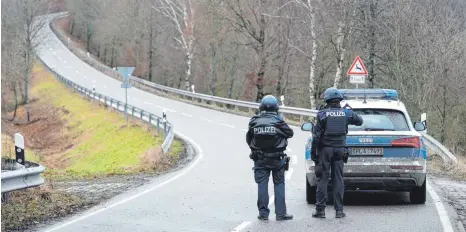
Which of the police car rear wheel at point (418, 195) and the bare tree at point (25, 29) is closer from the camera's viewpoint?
the police car rear wheel at point (418, 195)

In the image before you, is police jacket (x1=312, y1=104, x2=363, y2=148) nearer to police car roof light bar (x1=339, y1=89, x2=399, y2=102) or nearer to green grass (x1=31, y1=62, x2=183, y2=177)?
police car roof light bar (x1=339, y1=89, x2=399, y2=102)

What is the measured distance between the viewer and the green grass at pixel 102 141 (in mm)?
24312

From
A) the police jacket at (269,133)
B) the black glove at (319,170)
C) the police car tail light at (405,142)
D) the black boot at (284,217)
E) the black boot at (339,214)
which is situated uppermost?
the police jacket at (269,133)

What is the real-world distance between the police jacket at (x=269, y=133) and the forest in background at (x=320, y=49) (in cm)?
2327

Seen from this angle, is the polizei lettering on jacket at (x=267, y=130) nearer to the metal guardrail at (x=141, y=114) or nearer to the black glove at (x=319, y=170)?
the black glove at (x=319, y=170)

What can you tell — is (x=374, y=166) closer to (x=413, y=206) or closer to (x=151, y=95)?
(x=413, y=206)

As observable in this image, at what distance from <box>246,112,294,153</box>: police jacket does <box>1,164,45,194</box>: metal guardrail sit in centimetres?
341

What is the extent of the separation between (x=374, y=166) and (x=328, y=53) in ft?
100

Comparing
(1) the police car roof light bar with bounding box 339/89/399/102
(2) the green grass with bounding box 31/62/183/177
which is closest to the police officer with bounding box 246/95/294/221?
(1) the police car roof light bar with bounding box 339/89/399/102

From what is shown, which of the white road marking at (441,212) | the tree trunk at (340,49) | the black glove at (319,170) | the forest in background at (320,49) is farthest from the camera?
the forest in background at (320,49)

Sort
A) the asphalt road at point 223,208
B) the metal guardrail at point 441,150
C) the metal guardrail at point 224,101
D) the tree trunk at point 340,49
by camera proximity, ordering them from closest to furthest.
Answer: the asphalt road at point 223,208 < the metal guardrail at point 441,150 < the metal guardrail at point 224,101 < the tree trunk at point 340,49

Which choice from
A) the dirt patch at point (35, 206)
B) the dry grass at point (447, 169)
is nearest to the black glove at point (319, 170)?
the dirt patch at point (35, 206)

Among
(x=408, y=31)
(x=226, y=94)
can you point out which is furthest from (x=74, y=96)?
(x=408, y=31)

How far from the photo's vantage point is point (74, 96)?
168 feet
